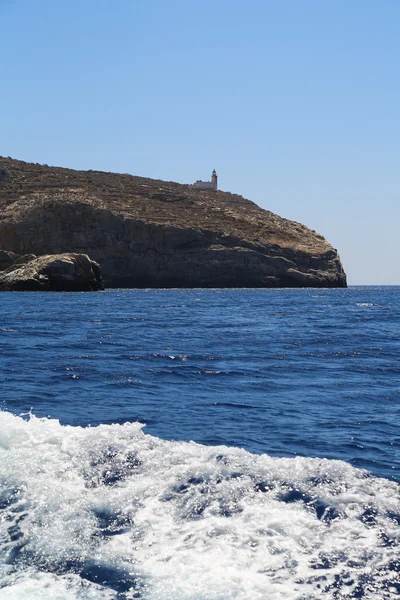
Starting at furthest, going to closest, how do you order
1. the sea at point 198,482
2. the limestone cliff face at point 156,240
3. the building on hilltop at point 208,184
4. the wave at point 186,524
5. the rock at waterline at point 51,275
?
the building on hilltop at point 208,184, the limestone cliff face at point 156,240, the rock at waterline at point 51,275, the sea at point 198,482, the wave at point 186,524

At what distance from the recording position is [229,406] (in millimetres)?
13859

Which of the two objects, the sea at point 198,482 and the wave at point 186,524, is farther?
the sea at point 198,482

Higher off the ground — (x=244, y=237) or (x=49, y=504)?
(x=244, y=237)

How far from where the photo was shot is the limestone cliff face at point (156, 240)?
89.6 metres

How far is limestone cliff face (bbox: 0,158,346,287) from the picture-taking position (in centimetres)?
8956

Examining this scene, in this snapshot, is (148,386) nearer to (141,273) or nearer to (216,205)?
(141,273)

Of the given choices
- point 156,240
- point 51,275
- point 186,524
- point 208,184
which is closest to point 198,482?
point 186,524

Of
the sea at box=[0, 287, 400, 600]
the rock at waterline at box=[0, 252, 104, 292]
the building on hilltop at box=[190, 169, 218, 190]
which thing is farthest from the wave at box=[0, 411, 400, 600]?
the building on hilltop at box=[190, 169, 218, 190]

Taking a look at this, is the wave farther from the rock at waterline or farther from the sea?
the rock at waterline

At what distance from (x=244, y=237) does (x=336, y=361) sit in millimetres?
78624

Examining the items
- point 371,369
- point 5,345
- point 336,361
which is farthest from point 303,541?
point 5,345

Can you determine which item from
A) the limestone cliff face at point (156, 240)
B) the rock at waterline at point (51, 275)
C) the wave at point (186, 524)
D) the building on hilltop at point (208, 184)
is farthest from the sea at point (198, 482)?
the building on hilltop at point (208, 184)

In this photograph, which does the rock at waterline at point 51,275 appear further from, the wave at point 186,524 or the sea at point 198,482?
the wave at point 186,524

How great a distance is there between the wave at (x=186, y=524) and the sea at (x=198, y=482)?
0.02 metres
